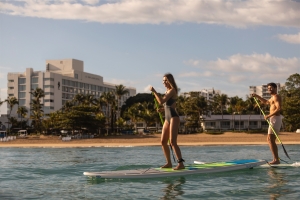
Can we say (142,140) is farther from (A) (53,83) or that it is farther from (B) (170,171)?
(A) (53,83)

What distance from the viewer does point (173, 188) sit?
9.84 metres

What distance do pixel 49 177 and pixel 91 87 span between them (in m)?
150

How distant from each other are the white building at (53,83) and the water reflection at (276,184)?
423ft

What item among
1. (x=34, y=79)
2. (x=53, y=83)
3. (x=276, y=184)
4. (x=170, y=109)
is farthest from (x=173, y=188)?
(x=34, y=79)

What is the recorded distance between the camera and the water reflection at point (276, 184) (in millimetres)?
8914

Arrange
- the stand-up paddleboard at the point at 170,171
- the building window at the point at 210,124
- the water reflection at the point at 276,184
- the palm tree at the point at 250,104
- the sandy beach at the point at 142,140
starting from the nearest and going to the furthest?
1. the water reflection at the point at 276,184
2. the stand-up paddleboard at the point at 170,171
3. the sandy beach at the point at 142,140
4. the palm tree at the point at 250,104
5. the building window at the point at 210,124

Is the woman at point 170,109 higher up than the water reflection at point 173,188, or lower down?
higher up

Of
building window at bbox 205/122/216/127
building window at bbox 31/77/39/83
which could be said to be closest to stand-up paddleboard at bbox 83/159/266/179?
building window at bbox 205/122/216/127

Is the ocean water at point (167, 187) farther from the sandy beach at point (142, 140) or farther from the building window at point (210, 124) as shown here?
the building window at point (210, 124)

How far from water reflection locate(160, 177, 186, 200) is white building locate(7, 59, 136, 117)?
12898 cm

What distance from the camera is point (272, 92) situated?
13539 millimetres

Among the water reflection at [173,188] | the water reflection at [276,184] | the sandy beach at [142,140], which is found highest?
the water reflection at [276,184]

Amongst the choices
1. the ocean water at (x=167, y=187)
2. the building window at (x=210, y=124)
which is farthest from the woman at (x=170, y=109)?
the building window at (x=210, y=124)

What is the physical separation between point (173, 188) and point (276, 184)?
232 centimetres
